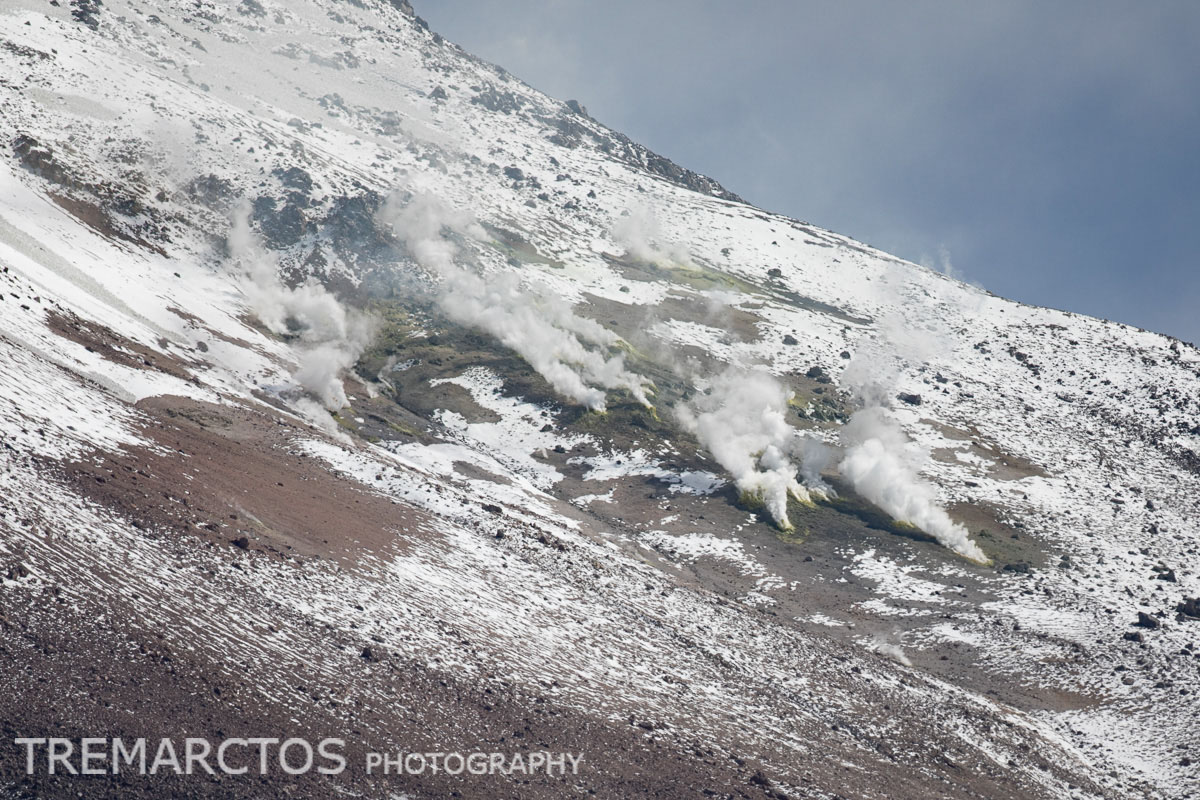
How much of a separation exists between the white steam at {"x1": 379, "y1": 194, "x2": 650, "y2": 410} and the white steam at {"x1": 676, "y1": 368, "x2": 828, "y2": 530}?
18.3 feet

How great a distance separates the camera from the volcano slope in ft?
74.4

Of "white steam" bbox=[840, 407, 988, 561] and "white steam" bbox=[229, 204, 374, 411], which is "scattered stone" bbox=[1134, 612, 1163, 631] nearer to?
"white steam" bbox=[840, 407, 988, 561]

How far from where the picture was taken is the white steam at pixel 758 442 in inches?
2151

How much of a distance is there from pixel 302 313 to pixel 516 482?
29432 mm

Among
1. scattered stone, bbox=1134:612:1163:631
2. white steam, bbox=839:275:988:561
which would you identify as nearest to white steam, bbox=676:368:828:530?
white steam, bbox=839:275:988:561

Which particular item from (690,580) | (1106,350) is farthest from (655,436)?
(1106,350)

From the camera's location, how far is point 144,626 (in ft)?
70.3

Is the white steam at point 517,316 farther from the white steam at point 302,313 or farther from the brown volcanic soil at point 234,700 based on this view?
the brown volcanic soil at point 234,700

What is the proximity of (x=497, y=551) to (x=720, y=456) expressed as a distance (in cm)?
2766

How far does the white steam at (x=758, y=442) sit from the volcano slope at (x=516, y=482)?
37cm

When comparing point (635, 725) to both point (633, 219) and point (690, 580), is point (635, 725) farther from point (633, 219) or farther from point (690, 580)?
point (633, 219)

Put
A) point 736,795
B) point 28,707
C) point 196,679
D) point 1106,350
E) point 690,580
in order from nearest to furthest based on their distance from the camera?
point 28,707 < point 196,679 < point 736,795 < point 690,580 < point 1106,350

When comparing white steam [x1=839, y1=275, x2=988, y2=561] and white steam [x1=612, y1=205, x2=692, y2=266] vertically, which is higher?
white steam [x1=612, y1=205, x2=692, y2=266]

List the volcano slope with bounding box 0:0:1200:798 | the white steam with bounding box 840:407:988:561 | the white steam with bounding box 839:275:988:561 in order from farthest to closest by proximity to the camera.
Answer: the white steam with bounding box 839:275:988:561 → the white steam with bounding box 840:407:988:561 → the volcano slope with bounding box 0:0:1200:798
